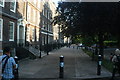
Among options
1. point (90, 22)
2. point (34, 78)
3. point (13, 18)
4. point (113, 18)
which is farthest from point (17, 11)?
point (34, 78)

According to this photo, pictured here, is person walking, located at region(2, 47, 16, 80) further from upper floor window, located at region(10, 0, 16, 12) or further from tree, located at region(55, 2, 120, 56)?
upper floor window, located at region(10, 0, 16, 12)

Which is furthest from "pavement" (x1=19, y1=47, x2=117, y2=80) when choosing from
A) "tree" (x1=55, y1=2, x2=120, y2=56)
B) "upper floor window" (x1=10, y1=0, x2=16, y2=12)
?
"upper floor window" (x1=10, y1=0, x2=16, y2=12)

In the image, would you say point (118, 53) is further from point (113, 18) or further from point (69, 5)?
point (69, 5)

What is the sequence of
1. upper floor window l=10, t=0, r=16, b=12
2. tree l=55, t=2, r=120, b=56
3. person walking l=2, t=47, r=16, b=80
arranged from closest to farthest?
person walking l=2, t=47, r=16, b=80, tree l=55, t=2, r=120, b=56, upper floor window l=10, t=0, r=16, b=12

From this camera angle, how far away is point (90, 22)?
19375mm

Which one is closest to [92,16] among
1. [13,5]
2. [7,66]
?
[13,5]

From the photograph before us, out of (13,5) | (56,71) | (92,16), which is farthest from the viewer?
(13,5)

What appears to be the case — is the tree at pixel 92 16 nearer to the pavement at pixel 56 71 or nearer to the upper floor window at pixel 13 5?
the pavement at pixel 56 71

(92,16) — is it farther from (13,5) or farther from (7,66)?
(7,66)

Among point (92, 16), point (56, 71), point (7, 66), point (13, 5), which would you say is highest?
point (13, 5)

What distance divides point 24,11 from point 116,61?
61.9ft

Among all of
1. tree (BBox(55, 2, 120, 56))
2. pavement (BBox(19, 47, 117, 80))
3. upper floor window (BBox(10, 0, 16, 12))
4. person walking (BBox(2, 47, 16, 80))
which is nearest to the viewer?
person walking (BBox(2, 47, 16, 80))

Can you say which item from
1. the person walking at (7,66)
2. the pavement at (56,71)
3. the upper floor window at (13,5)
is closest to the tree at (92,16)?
the pavement at (56,71)

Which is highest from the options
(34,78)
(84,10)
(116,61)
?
(84,10)
